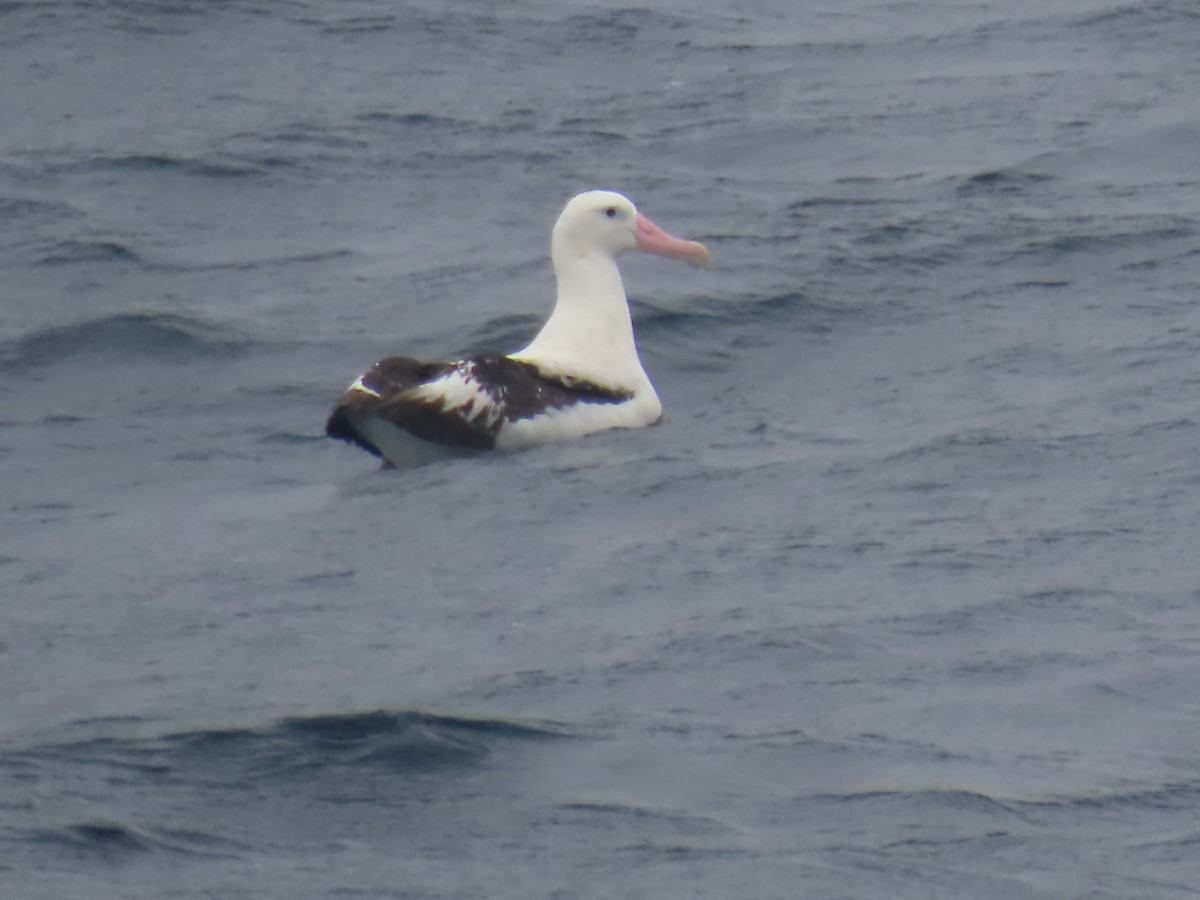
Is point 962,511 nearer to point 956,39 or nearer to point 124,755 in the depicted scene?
point 124,755

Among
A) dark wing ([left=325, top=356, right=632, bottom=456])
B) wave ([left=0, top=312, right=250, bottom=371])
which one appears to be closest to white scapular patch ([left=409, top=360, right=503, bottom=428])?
dark wing ([left=325, top=356, right=632, bottom=456])

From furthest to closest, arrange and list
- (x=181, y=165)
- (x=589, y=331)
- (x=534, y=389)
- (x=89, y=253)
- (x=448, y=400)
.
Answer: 1. (x=181, y=165)
2. (x=89, y=253)
3. (x=589, y=331)
4. (x=534, y=389)
5. (x=448, y=400)

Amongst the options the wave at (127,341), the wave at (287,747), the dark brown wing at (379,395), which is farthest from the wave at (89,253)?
the wave at (287,747)

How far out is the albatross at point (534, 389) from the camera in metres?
11.1

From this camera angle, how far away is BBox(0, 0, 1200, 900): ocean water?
685 cm

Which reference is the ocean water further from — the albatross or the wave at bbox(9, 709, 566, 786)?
the albatross

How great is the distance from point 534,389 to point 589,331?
77 cm

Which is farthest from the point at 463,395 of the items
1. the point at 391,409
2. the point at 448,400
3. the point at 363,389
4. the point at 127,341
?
the point at 127,341

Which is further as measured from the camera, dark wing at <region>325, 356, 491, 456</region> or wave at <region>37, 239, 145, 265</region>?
wave at <region>37, 239, 145, 265</region>

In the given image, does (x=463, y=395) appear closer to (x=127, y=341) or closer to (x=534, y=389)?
(x=534, y=389)

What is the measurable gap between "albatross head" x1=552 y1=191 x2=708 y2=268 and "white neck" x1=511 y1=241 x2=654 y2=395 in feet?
0.17

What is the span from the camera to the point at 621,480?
10.7 meters

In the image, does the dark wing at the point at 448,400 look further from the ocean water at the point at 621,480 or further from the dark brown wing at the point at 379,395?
the ocean water at the point at 621,480

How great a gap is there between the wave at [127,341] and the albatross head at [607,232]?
233 cm
